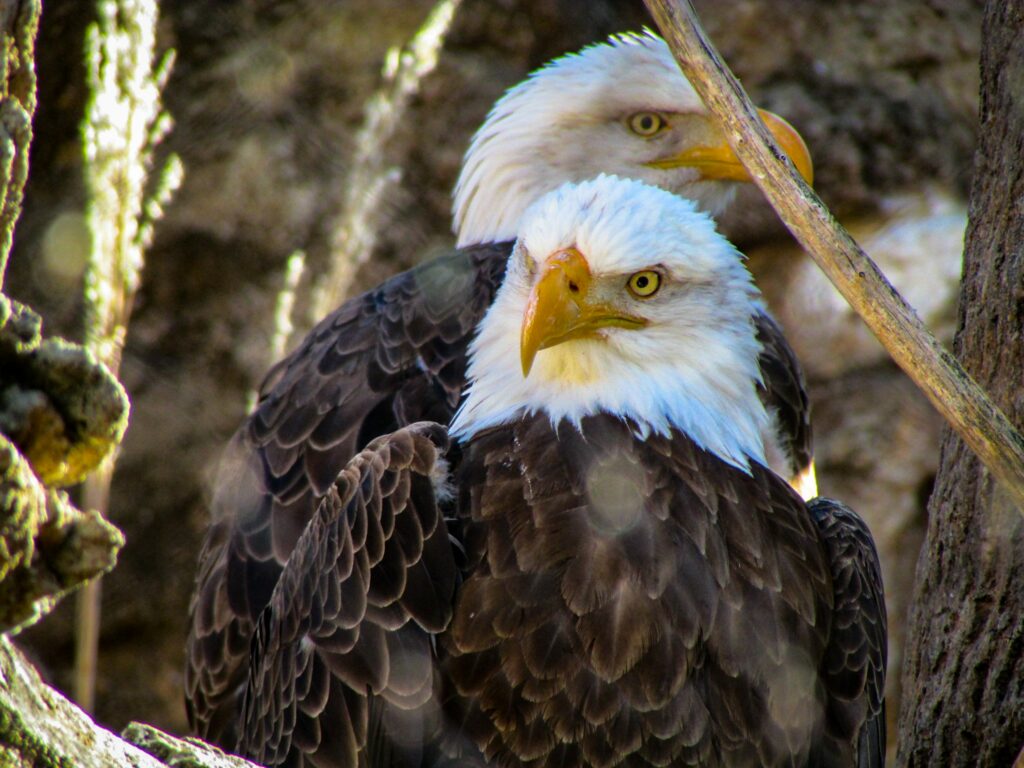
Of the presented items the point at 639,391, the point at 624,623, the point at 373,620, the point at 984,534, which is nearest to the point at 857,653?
the point at 984,534

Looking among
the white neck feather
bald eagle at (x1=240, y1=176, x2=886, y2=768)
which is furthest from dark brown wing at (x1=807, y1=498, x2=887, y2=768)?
the white neck feather

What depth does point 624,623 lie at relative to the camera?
2539mm

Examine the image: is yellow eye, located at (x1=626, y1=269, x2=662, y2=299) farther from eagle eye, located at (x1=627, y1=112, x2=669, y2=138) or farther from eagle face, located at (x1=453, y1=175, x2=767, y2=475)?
eagle eye, located at (x1=627, y1=112, x2=669, y2=138)

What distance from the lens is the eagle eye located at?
4289 mm

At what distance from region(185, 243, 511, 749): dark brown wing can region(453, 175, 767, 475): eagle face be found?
21.0 inches

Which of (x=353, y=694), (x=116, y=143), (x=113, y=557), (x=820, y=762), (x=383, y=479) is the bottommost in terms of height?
(x=820, y=762)

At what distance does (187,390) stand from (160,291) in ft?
1.47

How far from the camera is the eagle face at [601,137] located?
423cm

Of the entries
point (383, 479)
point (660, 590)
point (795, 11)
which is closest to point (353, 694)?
point (383, 479)

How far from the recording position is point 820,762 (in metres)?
2.73

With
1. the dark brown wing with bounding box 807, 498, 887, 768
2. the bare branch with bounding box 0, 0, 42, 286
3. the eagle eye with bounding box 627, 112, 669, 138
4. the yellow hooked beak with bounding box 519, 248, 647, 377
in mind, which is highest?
the bare branch with bounding box 0, 0, 42, 286

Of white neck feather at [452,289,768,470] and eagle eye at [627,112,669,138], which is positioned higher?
eagle eye at [627,112,669,138]

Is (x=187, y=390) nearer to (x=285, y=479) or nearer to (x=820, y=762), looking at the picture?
(x=285, y=479)

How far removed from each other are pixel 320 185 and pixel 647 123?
2102 millimetres
